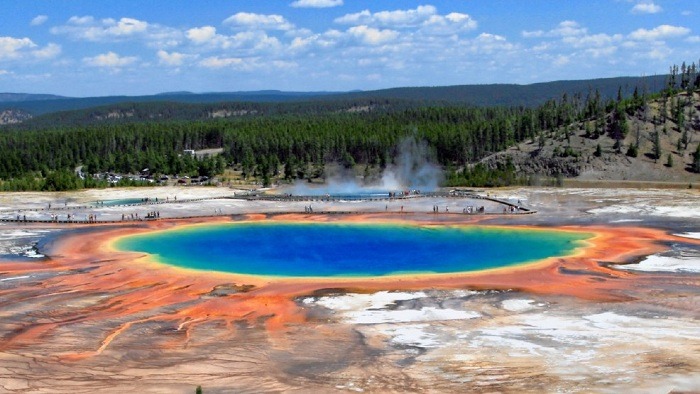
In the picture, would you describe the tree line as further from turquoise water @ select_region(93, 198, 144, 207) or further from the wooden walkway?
the wooden walkway

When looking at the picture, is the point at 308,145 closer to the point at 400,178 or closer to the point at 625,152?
the point at 400,178

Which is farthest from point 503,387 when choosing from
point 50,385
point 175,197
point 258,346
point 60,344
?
point 175,197

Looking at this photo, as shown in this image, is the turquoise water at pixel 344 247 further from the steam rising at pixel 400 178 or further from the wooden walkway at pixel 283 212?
the steam rising at pixel 400 178

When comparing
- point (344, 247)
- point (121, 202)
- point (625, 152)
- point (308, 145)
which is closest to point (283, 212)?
point (344, 247)

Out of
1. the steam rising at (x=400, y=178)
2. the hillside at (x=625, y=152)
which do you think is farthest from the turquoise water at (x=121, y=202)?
the hillside at (x=625, y=152)

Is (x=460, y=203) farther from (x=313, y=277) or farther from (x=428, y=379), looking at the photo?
(x=428, y=379)

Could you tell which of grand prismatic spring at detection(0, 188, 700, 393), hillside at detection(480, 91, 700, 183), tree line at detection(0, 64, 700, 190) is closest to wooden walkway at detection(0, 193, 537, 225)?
grand prismatic spring at detection(0, 188, 700, 393)
